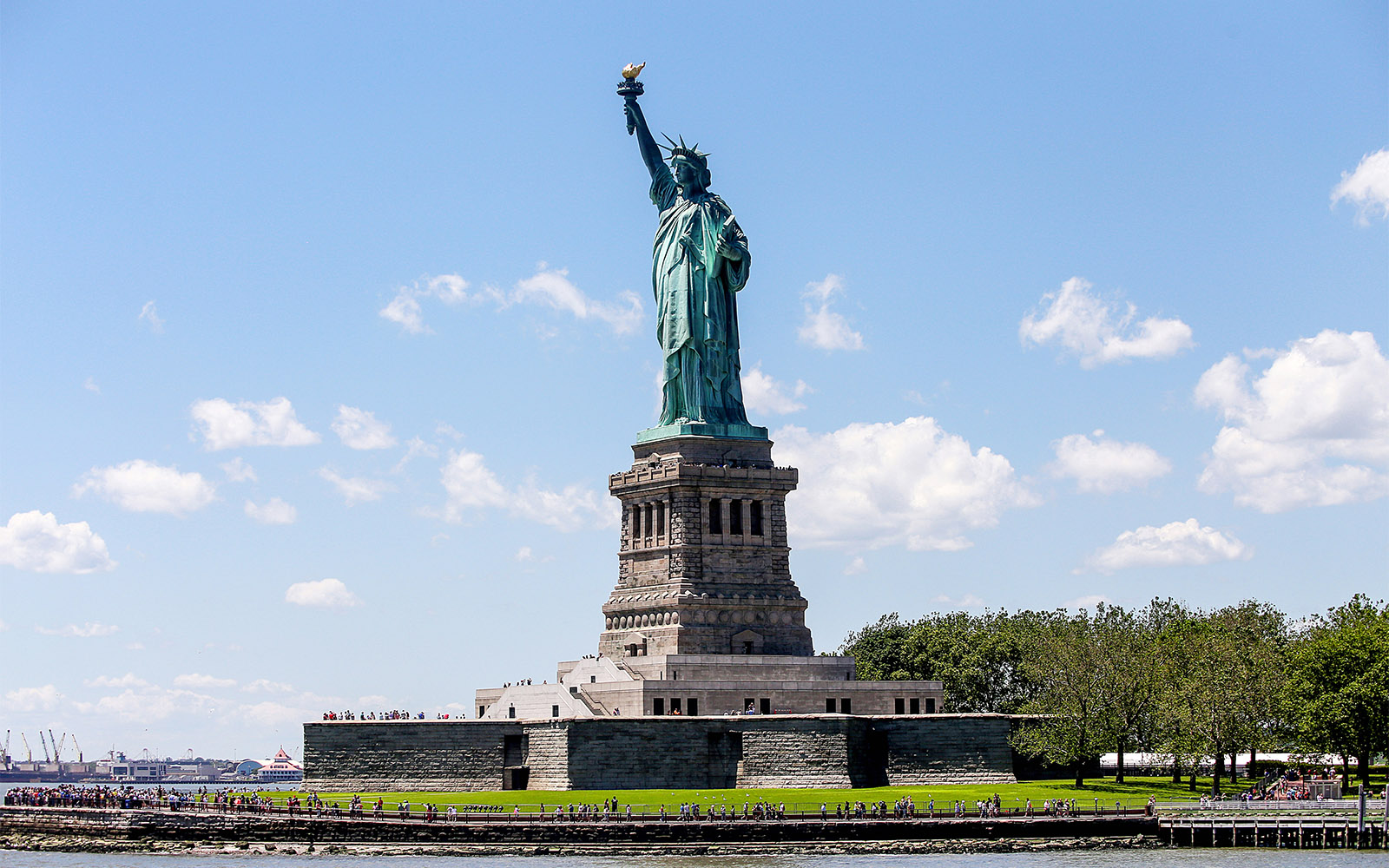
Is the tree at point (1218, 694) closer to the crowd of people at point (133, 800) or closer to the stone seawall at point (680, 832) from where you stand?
the stone seawall at point (680, 832)

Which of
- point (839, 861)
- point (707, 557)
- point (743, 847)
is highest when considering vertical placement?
point (707, 557)

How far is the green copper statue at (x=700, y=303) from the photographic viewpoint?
92438 mm

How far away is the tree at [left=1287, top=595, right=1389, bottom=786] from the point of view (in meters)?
83.7

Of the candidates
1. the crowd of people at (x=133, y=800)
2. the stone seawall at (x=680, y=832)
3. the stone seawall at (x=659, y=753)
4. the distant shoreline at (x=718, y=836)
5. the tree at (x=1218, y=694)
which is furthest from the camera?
the tree at (x=1218, y=694)

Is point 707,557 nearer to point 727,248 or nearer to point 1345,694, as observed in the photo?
point 727,248

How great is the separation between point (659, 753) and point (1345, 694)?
2944 cm

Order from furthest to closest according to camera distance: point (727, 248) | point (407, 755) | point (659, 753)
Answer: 1. point (727, 248)
2. point (407, 755)
3. point (659, 753)

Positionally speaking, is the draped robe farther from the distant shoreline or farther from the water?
the water

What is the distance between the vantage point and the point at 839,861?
67250 millimetres

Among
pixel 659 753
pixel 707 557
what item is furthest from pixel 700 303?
pixel 659 753

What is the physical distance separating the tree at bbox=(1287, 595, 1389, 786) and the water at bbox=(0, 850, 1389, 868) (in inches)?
489

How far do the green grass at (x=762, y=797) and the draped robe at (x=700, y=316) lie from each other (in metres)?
20.8

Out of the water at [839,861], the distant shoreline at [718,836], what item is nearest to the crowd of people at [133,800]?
the distant shoreline at [718,836]

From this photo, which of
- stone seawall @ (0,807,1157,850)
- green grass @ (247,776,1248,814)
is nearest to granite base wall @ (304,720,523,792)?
green grass @ (247,776,1248,814)
